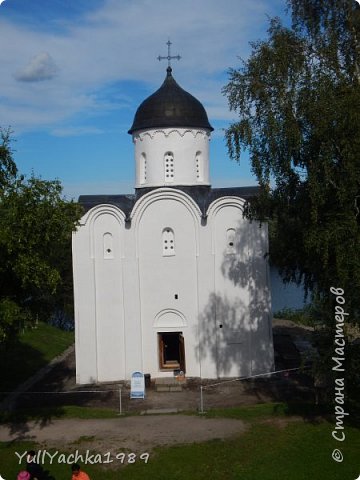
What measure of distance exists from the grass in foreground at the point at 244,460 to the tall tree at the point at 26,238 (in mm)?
3202

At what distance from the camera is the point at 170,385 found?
1823 centimetres

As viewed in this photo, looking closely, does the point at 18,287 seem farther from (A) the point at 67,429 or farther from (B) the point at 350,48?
(B) the point at 350,48

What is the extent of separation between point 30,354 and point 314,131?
16905 mm

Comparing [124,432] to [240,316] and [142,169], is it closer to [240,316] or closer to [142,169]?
[240,316]

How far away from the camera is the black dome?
20.7 m

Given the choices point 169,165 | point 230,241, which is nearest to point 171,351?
point 230,241

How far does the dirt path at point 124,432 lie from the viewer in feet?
42.4

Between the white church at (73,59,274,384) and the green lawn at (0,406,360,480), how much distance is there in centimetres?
597

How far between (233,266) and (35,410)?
765cm

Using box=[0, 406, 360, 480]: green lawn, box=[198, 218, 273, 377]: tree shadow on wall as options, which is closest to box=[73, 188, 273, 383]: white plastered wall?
box=[198, 218, 273, 377]: tree shadow on wall

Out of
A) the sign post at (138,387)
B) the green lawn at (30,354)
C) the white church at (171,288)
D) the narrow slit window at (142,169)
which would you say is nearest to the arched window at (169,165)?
the narrow slit window at (142,169)

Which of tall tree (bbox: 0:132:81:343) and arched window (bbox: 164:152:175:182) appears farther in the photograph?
arched window (bbox: 164:152:175:182)

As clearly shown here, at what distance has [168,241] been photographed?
1961 centimetres

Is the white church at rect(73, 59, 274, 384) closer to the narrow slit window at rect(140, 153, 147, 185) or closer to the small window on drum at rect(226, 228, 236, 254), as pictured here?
the small window on drum at rect(226, 228, 236, 254)
